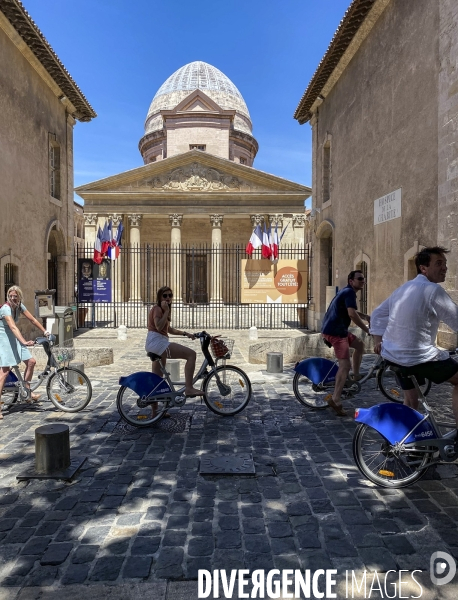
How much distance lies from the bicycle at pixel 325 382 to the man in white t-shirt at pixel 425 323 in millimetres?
1919

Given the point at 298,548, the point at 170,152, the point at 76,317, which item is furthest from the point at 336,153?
the point at 170,152

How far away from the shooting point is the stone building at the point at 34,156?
1266cm

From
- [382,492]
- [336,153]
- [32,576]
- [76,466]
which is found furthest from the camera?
[336,153]

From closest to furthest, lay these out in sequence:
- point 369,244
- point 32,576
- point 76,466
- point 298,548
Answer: point 32,576 → point 298,548 → point 76,466 → point 369,244

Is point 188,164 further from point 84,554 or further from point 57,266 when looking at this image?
point 84,554

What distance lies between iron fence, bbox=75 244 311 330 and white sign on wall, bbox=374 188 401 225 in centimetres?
594

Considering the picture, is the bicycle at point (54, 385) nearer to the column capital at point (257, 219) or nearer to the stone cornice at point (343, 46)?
the stone cornice at point (343, 46)

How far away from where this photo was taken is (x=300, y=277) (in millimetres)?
18422

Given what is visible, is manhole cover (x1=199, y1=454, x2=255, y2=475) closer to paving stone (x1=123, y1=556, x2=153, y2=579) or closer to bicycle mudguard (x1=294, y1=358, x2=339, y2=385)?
paving stone (x1=123, y1=556, x2=153, y2=579)

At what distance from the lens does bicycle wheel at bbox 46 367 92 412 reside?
6320 millimetres

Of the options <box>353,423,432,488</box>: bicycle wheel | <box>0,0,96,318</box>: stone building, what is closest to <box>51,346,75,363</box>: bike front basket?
<box>353,423,432,488</box>: bicycle wheel

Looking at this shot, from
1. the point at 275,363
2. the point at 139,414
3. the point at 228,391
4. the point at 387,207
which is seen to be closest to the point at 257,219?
the point at 387,207

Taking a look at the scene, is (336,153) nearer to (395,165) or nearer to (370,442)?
(395,165)

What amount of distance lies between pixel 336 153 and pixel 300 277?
479 cm
